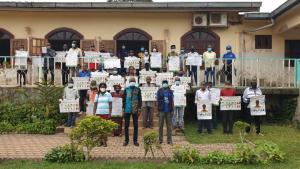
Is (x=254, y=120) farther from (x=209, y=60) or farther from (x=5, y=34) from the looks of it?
(x=5, y=34)

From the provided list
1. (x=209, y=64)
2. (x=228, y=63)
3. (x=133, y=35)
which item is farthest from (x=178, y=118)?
(x=133, y=35)

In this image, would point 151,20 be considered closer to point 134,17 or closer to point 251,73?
point 134,17

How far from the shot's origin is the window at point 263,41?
21.1 m

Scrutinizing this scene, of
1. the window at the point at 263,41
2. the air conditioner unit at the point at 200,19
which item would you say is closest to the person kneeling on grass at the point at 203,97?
the air conditioner unit at the point at 200,19

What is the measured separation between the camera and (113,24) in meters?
20.8

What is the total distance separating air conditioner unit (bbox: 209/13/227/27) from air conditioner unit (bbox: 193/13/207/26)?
24cm

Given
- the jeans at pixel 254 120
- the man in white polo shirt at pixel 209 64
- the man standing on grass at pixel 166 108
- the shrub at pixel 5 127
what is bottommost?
the shrub at pixel 5 127

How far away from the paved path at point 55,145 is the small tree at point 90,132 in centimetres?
50

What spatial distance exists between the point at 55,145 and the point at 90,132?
2593 mm

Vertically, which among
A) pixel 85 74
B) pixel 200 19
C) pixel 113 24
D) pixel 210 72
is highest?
pixel 200 19

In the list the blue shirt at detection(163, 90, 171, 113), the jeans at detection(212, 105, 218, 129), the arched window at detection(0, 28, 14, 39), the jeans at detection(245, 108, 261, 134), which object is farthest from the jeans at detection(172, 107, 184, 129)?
the arched window at detection(0, 28, 14, 39)

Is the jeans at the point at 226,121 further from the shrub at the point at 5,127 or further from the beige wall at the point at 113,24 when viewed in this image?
the shrub at the point at 5,127

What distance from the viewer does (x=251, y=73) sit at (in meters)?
18.2

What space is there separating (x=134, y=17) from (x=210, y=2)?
3.22 meters
